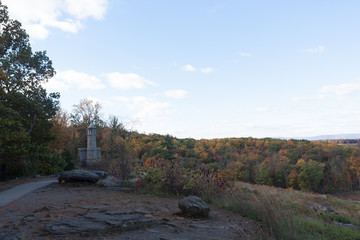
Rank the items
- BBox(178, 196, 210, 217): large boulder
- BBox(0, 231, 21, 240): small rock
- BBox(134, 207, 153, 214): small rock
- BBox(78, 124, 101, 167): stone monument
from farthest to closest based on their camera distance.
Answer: BBox(78, 124, 101, 167): stone monument, BBox(134, 207, 153, 214): small rock, BBox(178, 196, 210, 217): large boulder, BBox(0, 231, 21, 240): small rock

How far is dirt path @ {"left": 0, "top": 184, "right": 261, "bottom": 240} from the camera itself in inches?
143

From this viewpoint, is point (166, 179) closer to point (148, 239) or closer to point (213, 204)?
point (213, 204)

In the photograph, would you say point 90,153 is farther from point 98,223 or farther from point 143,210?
point 98,223

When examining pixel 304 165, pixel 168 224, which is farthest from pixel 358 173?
pixel 168 224

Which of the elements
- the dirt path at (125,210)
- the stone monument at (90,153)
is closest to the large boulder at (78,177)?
the dirt path at (125,210)

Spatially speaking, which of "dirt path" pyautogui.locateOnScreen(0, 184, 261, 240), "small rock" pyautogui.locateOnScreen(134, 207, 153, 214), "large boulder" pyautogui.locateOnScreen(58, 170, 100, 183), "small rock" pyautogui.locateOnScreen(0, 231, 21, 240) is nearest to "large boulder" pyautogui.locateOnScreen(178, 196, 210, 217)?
"dirt path" pyautogui.locateOnScreen(0, 184, 261, 240)

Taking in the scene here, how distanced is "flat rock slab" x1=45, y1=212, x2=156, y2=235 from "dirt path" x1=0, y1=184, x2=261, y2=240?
0.12m

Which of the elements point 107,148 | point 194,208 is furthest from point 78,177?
point 107,148

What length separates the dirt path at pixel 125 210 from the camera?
3635mm

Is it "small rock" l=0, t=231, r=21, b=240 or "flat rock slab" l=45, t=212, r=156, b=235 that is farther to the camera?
"flat rock slab" l=45, t=212, r=156, b=235

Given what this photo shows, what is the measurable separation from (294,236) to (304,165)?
32174 millimetres

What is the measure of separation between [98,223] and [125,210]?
3.17 ft

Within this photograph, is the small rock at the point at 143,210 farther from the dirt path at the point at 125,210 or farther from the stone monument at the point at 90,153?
the stone monument at the point at 90,153

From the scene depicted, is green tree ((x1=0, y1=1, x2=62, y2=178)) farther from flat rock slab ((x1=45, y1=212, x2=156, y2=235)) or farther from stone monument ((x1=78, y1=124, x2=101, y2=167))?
flat rock slab ((x1=45, y1=212, x2=156, y2=235))
